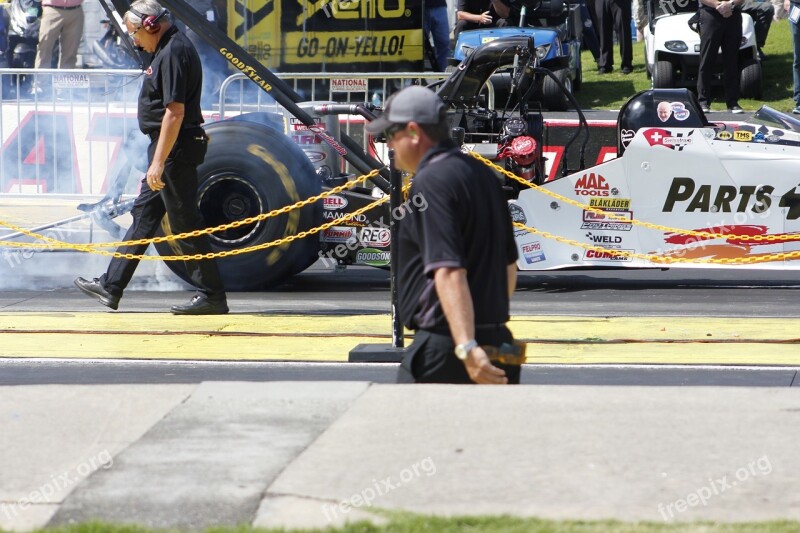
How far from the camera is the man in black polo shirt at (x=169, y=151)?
8.45 m

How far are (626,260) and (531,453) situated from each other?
218 inches

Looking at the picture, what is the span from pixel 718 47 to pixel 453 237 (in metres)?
13.3

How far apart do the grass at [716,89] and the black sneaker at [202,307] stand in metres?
10.5

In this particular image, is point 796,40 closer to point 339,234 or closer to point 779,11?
point 779,11

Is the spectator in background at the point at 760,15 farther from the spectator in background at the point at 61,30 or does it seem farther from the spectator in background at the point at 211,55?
the spectator in background at the point at 61,30

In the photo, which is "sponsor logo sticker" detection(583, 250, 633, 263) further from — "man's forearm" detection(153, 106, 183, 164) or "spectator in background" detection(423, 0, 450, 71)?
"spectator in background" detection(423, 0, 450, 71)

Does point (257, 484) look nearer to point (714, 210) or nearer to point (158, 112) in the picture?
point (158, 112)

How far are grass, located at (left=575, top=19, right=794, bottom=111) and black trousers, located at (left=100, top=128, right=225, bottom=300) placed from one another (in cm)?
1061

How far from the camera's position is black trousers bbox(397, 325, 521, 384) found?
4.79 m

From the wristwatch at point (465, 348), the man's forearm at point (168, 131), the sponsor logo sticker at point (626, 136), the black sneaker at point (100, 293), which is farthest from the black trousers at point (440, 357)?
the sponsor logo sticker at point (626, 136)

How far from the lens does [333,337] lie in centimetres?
834

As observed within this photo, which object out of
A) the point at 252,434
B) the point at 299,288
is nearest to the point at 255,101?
the point at 299,288

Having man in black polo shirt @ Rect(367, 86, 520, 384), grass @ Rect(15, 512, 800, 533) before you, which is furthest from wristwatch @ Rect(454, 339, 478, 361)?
grass @ Rect(15, 512, 800, 533)

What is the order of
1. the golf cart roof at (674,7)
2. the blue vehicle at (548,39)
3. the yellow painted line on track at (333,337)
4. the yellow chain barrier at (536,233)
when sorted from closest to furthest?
the yellow painted line on track at (333,337) < the yellow chain barrier at (536,233) < the blue vehicle at (548,39) < the golf cart roof at (674,7)
